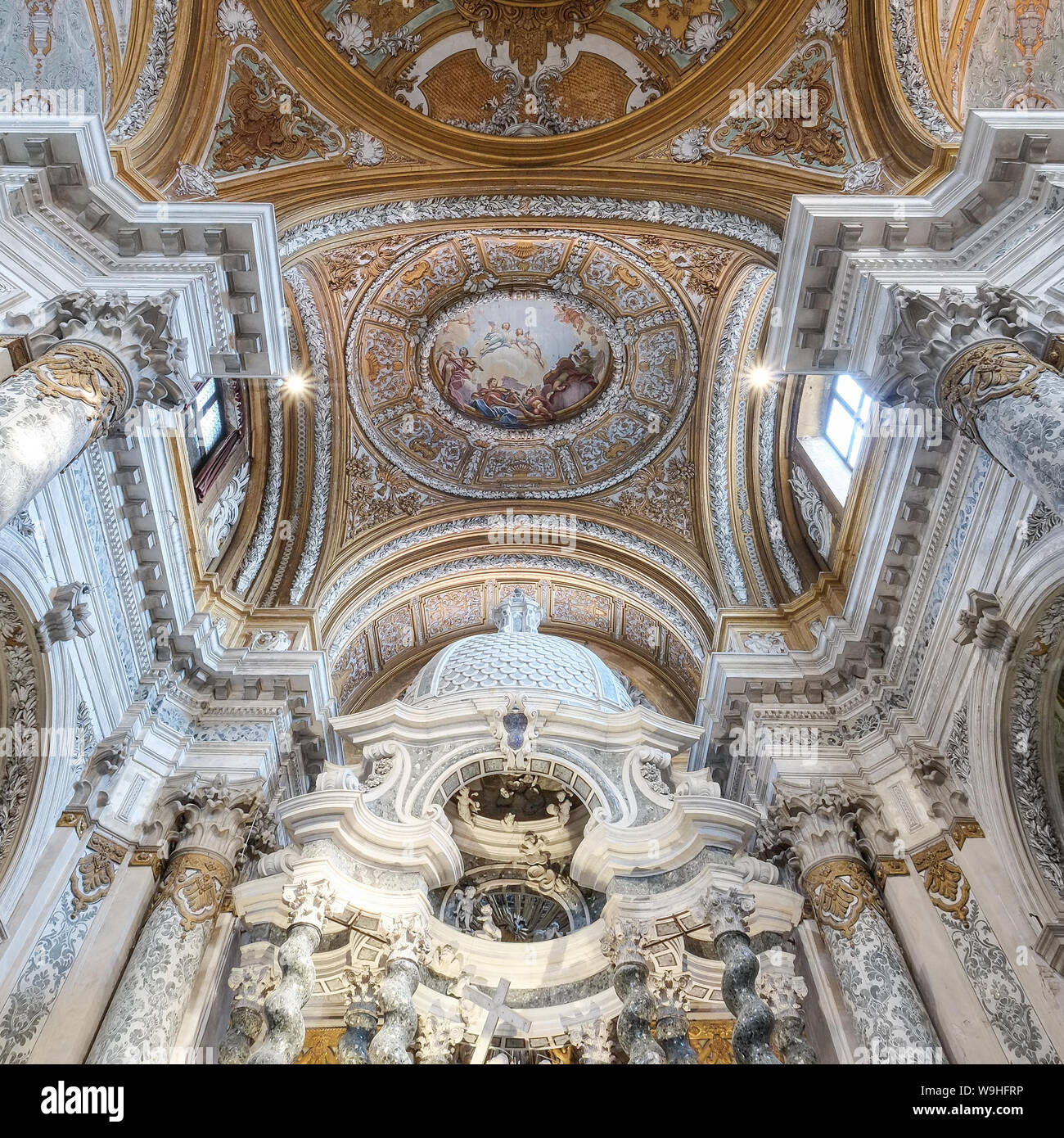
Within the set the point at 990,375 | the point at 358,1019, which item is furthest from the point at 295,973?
the point at 990,375

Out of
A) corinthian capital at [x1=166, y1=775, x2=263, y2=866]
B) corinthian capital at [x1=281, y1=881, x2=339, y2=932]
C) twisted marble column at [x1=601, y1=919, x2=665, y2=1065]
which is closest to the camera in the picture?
twisted marble column at [x1=601, y1=919, x2=665, y2=1065]

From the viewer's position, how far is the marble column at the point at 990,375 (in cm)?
555

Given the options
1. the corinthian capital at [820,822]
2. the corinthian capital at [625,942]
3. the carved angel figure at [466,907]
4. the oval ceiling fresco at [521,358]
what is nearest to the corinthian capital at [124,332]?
the carved angel figure at [466,907]

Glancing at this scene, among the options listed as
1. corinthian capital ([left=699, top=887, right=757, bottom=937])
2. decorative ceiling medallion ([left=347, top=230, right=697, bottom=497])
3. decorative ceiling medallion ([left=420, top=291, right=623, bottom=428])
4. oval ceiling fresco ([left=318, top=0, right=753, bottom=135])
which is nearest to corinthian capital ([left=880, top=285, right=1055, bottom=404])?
corinthian capital ([left=699, top=887, right=757, bottom=937])

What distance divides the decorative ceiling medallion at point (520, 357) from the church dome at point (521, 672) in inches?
161

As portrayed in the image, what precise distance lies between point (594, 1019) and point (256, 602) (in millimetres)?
7148

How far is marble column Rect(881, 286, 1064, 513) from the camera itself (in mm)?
5555

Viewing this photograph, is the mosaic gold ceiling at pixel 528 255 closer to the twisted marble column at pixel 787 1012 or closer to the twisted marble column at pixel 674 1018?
the twisted marble column at pixel 674 1018

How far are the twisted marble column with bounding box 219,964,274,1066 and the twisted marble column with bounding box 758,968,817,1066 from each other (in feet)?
12.7

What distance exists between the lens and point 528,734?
9.76 meters

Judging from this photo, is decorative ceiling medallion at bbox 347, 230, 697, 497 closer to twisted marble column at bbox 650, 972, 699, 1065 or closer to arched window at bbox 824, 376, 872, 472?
arched window at bbox 824, 376, 872, 472

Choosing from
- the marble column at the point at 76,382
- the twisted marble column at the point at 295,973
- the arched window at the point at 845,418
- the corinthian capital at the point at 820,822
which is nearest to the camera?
the marble column at the point at 76,382

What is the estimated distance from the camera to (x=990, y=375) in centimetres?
621
